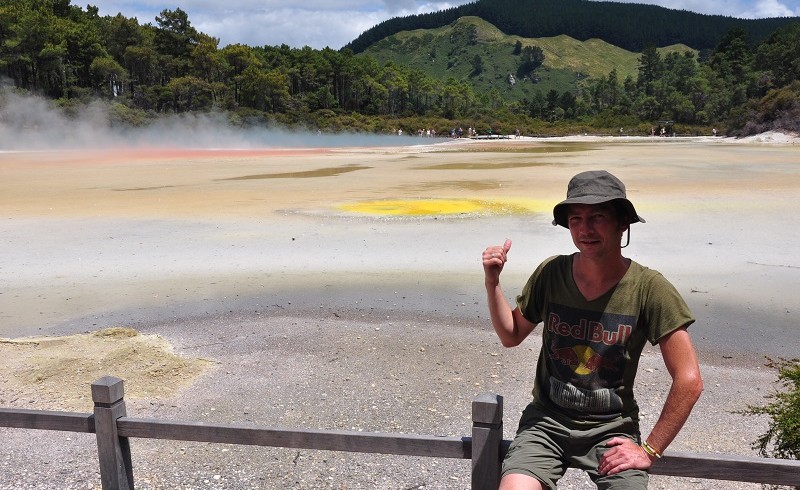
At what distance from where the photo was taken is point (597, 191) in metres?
2.67

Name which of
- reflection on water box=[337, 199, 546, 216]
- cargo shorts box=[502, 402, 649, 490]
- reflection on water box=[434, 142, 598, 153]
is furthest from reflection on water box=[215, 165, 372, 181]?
cargo shorts box=[502, 402, 649, 490]

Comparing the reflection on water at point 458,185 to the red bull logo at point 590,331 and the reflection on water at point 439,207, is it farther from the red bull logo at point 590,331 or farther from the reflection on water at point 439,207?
the red bull logo at point 590,331

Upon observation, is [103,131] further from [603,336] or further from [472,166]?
[603,336]

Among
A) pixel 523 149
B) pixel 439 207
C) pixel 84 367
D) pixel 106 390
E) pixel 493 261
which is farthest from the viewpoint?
pixel 523 149

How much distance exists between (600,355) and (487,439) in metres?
0.61

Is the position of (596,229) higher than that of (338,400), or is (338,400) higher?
(596,229)

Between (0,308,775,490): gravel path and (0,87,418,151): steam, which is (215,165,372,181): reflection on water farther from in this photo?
(0,87,418,151): steam

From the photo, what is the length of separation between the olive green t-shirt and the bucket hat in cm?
28

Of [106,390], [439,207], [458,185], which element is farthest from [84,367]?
[458,185]

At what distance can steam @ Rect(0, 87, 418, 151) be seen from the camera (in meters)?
67.8

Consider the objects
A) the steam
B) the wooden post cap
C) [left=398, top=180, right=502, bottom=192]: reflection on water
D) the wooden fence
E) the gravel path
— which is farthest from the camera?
the steam

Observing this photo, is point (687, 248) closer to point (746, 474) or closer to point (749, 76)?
point (746, 474)

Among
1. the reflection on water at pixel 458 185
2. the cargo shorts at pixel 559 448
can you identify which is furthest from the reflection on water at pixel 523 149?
the cargo shorts at pixel 559 448

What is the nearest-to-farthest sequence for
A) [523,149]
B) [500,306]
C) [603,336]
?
[603,336] < [500,306] < [523,149]
